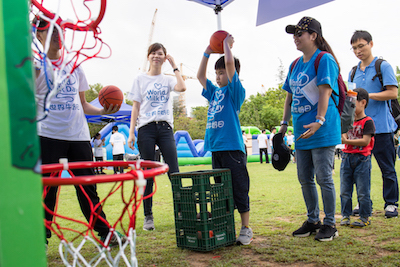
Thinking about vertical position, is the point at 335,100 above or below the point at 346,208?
above

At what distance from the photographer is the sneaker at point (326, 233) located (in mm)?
3205

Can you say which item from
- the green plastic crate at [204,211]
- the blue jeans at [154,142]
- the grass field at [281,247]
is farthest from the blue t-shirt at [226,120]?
the grass field at [281,247]

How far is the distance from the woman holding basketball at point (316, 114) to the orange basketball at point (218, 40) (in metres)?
0.66

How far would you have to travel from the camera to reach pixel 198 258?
115 inches

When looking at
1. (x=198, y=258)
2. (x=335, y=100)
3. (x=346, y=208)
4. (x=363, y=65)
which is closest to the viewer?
(x=198, y=258)

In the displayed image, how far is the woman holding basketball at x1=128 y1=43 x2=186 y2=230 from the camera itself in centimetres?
398

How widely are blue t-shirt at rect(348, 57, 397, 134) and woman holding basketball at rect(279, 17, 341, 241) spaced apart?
1.22 m

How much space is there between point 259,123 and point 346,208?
3851 centimetres

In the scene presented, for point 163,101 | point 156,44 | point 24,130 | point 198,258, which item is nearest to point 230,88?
point 163,101

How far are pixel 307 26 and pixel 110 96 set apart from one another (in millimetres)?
2028

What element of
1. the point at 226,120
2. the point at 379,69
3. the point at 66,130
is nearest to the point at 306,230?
the point at 226,120

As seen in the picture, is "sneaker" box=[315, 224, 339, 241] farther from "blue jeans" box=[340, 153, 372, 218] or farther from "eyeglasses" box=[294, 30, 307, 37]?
"eyeglasses" box=[294, 30, 307, 37]

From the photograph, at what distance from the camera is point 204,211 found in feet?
9.79

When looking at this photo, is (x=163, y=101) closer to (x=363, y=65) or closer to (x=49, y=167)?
(x=49, y=167)
